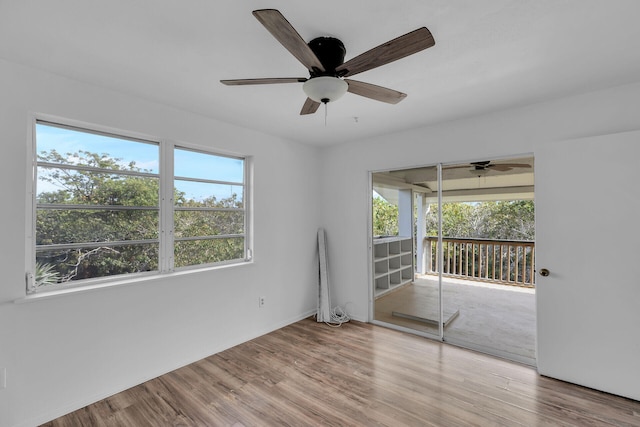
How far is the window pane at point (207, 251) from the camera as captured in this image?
2.91 metres

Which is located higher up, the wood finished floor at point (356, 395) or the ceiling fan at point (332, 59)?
the ceiling fan at point (332, 59)

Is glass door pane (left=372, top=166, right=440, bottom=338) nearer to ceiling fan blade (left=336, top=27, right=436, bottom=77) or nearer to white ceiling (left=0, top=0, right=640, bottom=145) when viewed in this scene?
white ceiling (left=0, top=0, right=640, bottom=145)

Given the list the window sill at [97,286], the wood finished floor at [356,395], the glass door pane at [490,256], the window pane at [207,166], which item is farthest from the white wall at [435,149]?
the window sill at [97,286]

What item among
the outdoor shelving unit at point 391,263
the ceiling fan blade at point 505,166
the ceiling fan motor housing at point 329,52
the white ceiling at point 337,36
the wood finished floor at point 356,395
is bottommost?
the wood finished floor at point 356,395

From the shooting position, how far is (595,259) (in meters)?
2.39

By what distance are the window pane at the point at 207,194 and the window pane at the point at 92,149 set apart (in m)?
0.32

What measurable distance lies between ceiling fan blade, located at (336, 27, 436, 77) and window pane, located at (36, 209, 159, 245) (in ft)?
7.15

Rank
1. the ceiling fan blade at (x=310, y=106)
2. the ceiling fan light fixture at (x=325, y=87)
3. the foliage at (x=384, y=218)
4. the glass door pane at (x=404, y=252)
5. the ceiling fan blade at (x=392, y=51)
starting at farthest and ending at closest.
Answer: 1. the foliage at (x=384, y=218)
2. the glass door pane at (x=404, y=252)
3. the ceiling fan blade at (x=310, y=106)
4. the ceiling fan light fixture at (x=325, y=87)
5. the ceiling fan blade at (x=392, y=51)

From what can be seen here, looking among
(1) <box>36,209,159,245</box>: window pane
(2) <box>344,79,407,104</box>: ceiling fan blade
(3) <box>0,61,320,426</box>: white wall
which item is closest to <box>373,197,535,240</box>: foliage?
(2) <box>344,79,407,104</box>: ceiling fan blade

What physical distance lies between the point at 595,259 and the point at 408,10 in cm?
250

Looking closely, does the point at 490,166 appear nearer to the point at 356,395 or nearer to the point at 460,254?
the point at 460,254

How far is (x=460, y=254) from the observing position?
11.0 ft

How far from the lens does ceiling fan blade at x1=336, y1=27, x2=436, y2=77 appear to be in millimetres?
1305

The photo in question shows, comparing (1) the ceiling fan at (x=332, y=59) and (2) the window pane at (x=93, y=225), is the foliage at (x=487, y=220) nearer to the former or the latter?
(1) the ceiling fan at (x=332, y=59)
